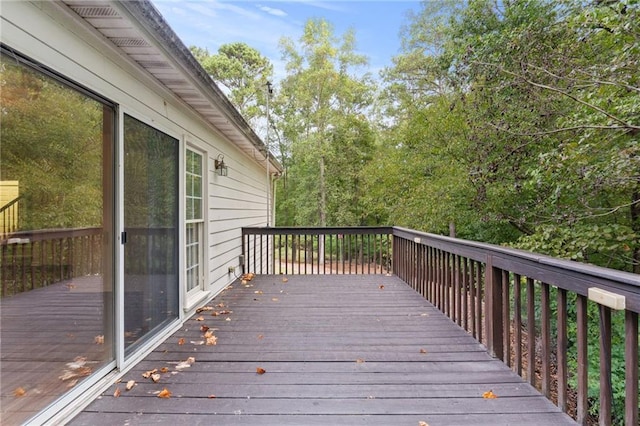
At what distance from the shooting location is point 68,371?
185 cm

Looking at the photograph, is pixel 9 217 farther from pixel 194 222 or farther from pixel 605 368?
pixel 605 368

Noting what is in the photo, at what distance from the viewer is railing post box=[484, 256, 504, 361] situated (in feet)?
8.29

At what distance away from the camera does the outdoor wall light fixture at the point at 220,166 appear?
14.9ft

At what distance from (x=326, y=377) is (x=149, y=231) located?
1804mm

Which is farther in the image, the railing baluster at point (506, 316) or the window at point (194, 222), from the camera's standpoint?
the window at point (194, 222)

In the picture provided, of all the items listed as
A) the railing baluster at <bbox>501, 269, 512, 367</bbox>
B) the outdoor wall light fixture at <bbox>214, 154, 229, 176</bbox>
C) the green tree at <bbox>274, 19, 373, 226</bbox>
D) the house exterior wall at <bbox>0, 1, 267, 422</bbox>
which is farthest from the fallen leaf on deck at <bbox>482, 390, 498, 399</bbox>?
the green tree at <bbox>274, 19, 373, 226</bbox>

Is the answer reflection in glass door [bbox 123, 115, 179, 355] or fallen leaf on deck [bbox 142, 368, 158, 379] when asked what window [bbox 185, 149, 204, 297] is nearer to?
reflection in glass door [bbox 123, 115, 179, 355]

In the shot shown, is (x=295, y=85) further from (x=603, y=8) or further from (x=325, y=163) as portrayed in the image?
(x=603, y=8)

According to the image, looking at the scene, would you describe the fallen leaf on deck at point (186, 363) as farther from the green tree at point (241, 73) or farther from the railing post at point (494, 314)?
the green tree at point (241, 73)

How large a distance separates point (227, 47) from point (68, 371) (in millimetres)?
16839

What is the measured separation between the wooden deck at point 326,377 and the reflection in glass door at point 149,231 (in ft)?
0.94

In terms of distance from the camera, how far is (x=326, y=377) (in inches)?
87.8

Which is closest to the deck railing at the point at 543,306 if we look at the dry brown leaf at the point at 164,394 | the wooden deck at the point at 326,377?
the wooden deck at the point at 326,377

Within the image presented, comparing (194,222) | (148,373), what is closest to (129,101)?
(194,222)
